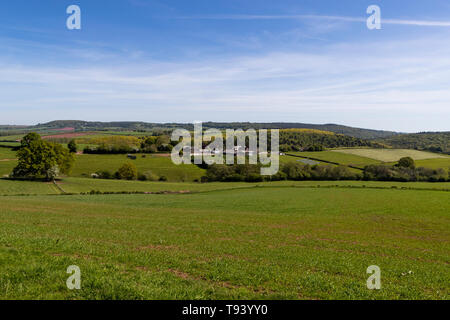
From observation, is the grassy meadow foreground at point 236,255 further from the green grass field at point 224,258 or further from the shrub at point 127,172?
the shrub at point 127,172

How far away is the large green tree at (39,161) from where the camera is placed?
66.9 metres

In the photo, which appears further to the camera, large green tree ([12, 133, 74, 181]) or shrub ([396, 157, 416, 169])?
shrub ([396, 157, 416, 169])

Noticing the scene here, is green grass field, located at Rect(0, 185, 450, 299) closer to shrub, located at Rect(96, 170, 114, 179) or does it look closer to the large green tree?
the large green tree
